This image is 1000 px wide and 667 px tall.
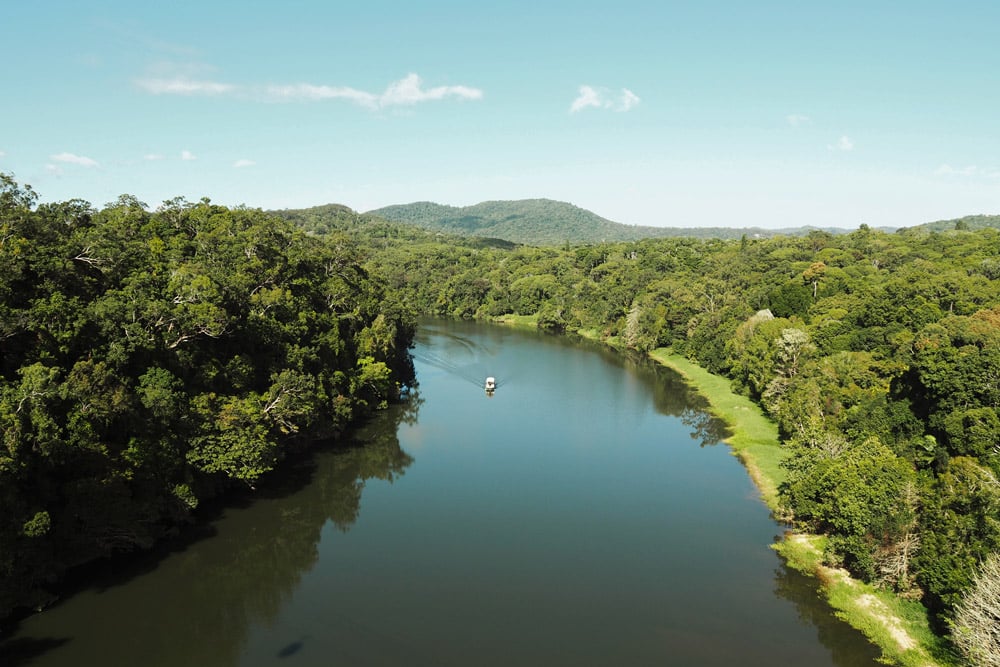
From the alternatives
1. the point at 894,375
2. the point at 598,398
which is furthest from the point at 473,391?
the point at 894,375

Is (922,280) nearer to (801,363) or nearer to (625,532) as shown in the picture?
(801,363)

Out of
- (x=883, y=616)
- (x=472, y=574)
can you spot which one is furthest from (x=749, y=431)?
(x=472, y=574)

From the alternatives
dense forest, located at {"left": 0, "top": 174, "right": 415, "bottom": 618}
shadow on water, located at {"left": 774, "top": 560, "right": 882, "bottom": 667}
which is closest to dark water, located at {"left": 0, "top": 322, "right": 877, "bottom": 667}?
shadow on water, located at {"left": 774, "top": 560, "right": 882, "bottom": 667}

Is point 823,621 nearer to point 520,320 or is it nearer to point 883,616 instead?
point 883,616

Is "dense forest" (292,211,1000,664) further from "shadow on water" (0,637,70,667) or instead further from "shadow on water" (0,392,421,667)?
"shadow on water" (0,637,70,667)

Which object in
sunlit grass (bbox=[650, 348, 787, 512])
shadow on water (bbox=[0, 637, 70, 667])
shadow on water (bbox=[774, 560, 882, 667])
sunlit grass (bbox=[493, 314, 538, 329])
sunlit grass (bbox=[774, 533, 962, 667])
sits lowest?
shadow on water (bbox=[0, 637, 70, 667])

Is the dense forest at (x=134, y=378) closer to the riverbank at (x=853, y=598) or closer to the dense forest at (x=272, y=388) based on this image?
the dense forest at (x=272, y=388)
